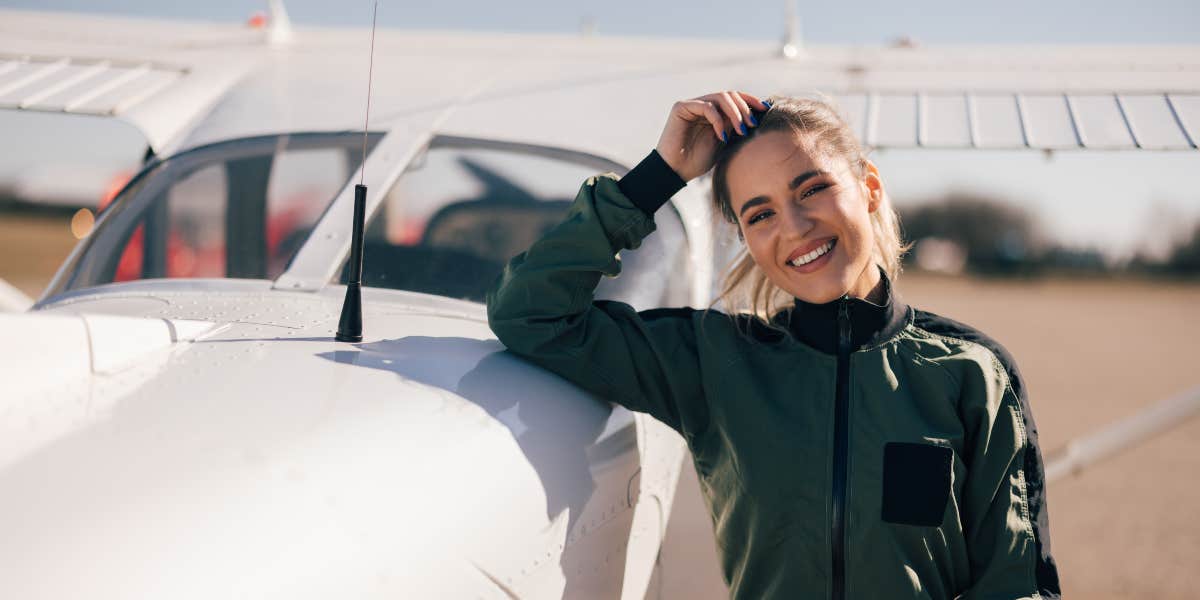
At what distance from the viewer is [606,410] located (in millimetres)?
2297

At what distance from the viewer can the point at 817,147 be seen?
2.36 meters

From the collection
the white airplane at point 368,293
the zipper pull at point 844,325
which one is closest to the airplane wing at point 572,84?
the white airplane at point 368,293

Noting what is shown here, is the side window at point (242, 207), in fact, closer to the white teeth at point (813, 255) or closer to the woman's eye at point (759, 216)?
the woman's eye at point (759, 216)

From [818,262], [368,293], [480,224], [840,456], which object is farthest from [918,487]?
[480,224]

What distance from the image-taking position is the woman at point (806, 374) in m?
2.06

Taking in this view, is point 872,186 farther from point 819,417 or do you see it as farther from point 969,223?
point 969,223

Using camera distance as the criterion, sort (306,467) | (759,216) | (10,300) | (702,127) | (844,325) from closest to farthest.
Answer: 1. (306,467)
2. (844,325)
3. (759,216)
4. (702,127)
5. (10,300)

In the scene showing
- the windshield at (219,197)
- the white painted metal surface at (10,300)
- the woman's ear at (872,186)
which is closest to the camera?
the woman's ear at (872,186)

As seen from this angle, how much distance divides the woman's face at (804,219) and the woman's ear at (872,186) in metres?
0.09

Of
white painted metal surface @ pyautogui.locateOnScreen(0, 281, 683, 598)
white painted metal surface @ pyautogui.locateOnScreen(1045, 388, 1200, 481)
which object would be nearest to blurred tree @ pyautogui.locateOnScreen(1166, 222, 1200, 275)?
white painted metal surface @ pyautogui.locateOnScreen(1045, 388, 1200, 481)

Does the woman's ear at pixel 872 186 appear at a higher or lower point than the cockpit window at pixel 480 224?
higher

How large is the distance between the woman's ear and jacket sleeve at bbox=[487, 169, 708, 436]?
549mm

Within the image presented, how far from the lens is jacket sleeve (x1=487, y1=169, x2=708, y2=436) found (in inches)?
88.6

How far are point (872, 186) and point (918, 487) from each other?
81 centimetres
